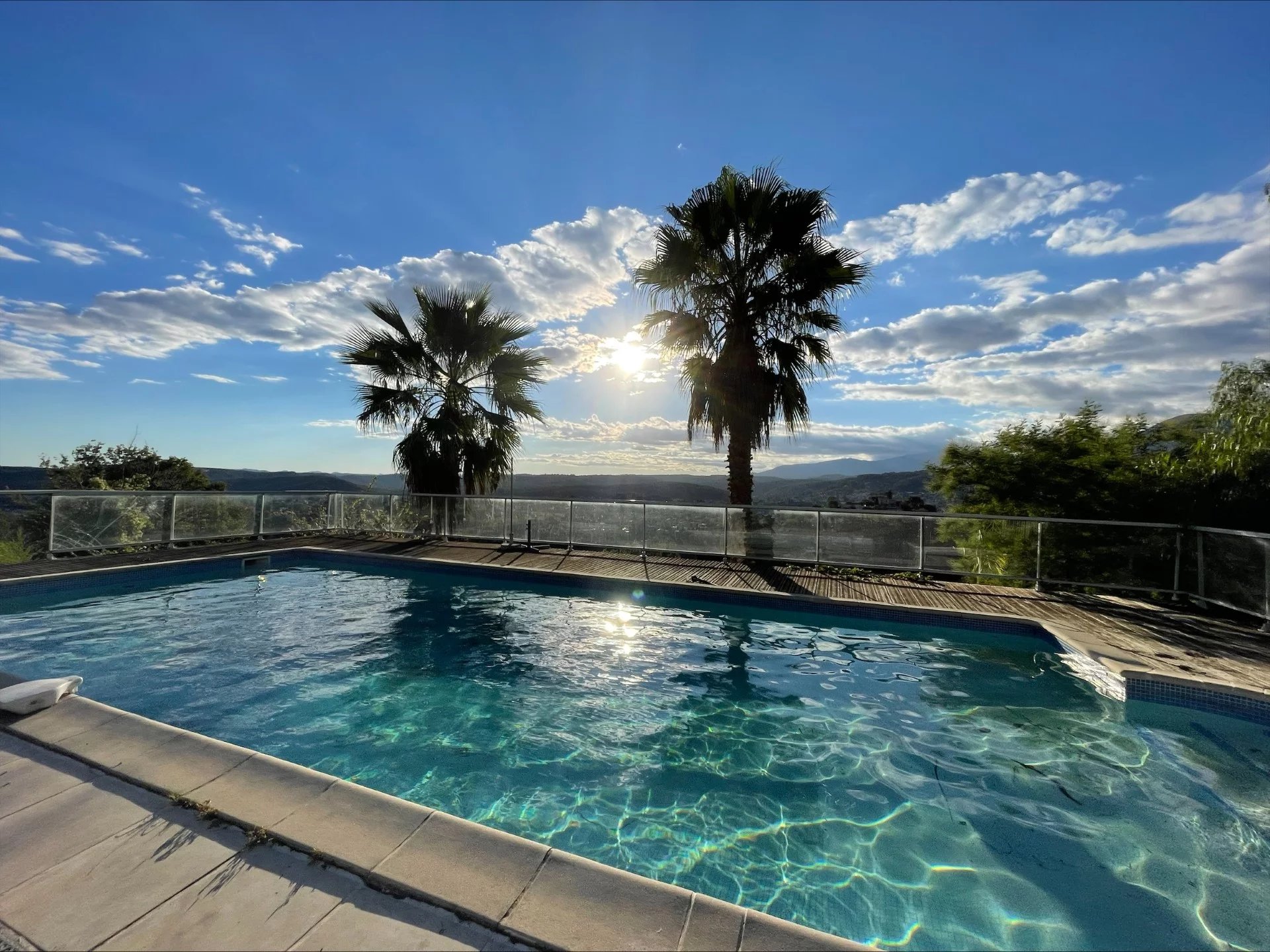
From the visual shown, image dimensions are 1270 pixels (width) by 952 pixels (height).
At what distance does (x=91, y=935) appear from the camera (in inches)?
64.7

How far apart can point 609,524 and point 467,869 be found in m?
8.16

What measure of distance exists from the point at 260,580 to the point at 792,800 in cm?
916

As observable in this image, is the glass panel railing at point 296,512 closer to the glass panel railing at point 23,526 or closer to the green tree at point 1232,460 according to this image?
the glass panel railing at point 23,526

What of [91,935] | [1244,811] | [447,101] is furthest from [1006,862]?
[447,101]

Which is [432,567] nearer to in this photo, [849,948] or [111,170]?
[111,170]

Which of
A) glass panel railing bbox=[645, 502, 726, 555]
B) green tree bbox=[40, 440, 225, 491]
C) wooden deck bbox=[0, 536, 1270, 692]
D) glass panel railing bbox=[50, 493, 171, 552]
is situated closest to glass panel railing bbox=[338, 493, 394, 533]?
wooden deck bbox=[0, 536, 1270, 692]

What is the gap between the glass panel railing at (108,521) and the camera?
28.3 ft

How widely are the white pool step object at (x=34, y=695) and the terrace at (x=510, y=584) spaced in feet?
0.39

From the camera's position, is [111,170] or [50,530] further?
[50,530]

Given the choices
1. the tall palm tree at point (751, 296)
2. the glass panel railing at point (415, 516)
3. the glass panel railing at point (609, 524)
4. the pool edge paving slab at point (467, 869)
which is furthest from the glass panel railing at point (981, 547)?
the glass panel railing at point (415, 516)

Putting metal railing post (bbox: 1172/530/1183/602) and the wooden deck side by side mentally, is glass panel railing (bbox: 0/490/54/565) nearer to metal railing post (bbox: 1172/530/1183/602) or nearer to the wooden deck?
the wooden deck

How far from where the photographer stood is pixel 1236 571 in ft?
19.3

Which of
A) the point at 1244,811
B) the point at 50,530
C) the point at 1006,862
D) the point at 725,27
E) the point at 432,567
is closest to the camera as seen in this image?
the point at 1006,862

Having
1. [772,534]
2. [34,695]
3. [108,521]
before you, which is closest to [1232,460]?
[772,534]
